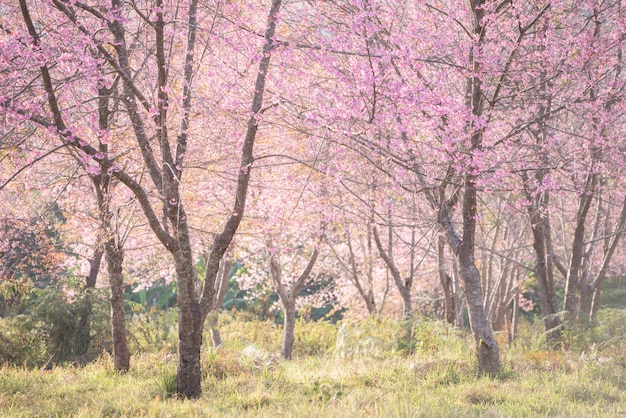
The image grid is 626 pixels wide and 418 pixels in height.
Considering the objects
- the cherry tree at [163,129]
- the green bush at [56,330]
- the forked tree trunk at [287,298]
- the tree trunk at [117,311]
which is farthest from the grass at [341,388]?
the forked tree trunk at [287,298]

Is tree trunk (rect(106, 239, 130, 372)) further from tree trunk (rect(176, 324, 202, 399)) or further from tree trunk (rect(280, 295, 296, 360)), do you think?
tree trunk (rect(280, 295, 296, 360))

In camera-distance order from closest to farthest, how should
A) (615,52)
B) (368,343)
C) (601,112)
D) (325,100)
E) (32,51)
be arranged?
(32,51) → (325,100) → (601,112) → (615,52) → (368,343)

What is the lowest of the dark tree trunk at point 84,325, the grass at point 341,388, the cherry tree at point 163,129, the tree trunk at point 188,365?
the grass at point 341,388

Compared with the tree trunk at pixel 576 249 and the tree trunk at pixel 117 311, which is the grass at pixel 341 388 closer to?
the tree trunk at pixel 117 311

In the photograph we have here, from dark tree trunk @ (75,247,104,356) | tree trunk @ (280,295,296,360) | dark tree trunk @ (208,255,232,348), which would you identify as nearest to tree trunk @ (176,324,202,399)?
dark tree trunk @ (75,247,104,356)

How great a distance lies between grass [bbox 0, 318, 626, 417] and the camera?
512 cm

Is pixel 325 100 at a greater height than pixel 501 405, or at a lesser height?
greater

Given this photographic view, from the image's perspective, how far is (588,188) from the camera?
29.3 ft

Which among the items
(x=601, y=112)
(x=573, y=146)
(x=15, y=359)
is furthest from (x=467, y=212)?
(x=15, y=359)

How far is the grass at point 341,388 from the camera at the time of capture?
5.12 m

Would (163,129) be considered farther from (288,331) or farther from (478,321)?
(288,331)

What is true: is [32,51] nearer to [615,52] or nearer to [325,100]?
[325,100]

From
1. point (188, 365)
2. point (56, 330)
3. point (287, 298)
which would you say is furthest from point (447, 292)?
point (188, 365)

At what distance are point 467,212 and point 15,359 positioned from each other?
6.72 metres
